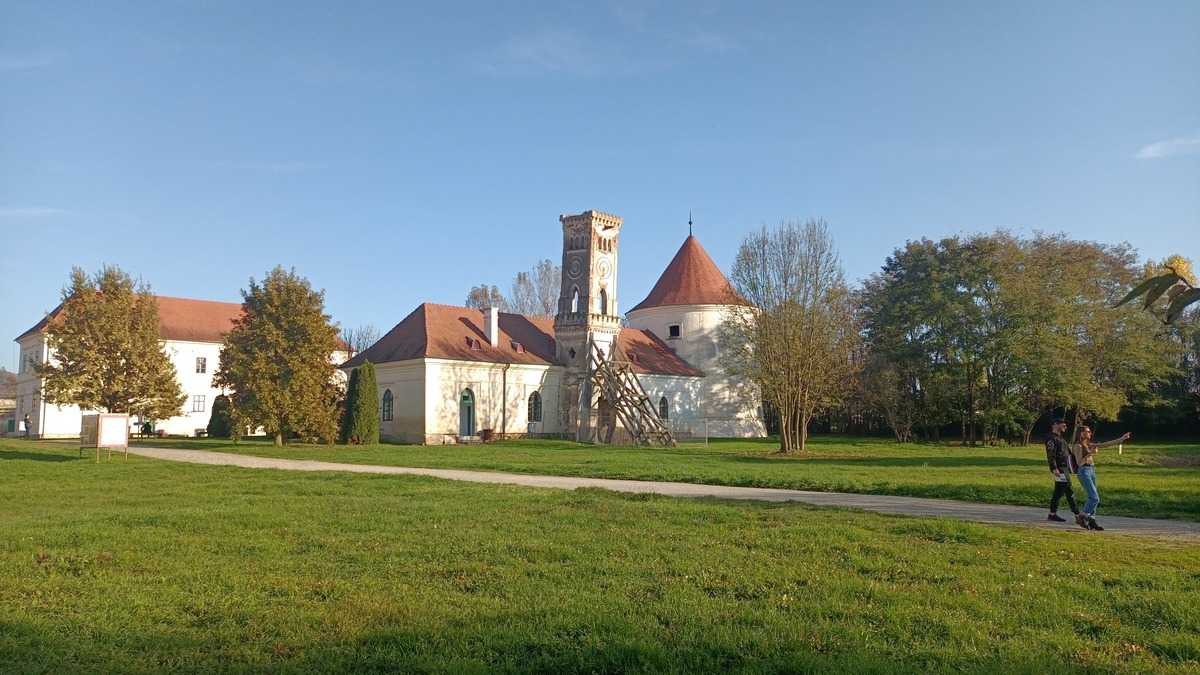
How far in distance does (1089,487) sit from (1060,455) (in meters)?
0.70

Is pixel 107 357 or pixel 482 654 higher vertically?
pixel 107 357

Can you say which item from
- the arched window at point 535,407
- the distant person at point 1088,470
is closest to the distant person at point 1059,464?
the distant person at point 1088,470

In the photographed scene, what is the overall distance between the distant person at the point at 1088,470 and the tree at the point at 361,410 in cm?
3213

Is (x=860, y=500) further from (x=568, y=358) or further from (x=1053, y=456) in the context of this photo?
(x=568, y=358)

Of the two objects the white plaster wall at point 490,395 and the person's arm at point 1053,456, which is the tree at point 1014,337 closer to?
the white plaster wall at point 490,395

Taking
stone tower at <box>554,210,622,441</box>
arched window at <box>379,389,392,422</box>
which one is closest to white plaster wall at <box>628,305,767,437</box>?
stone tower at <box>554,210,622,441</box>

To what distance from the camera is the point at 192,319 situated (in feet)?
198

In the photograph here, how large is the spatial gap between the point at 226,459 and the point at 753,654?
81.6ft

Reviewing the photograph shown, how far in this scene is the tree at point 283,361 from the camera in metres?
34.8

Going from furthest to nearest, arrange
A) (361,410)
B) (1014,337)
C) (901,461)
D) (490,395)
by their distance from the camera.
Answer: (490,395) → (1014,337) → (361,410) → (901,461)

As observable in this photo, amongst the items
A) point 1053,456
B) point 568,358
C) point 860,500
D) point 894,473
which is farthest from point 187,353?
point 1053,456

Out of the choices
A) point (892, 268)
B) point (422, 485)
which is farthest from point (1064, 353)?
point (422, 485)

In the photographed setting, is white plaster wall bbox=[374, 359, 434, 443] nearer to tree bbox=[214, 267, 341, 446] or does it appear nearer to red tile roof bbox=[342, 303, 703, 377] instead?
red tile roof bbox=[342, 303, 703, 377]

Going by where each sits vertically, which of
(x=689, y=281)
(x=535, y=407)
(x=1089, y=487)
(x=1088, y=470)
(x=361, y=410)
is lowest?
(x=1089, y=487)
